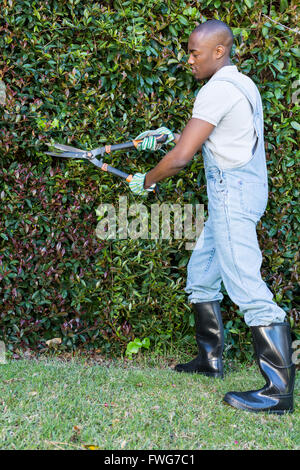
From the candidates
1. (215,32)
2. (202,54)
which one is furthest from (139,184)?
(215,32)

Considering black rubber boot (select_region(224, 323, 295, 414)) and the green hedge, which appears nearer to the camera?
black rubber boot (select_region(224, 323, 295, 414))

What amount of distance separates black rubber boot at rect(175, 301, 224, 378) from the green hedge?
330mm

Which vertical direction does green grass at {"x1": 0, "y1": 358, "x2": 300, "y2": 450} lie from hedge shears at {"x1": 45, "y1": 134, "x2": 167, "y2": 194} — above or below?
below

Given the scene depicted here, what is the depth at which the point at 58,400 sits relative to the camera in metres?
2.56

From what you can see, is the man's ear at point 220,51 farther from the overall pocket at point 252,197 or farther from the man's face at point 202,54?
the overall pocket at point 252,197

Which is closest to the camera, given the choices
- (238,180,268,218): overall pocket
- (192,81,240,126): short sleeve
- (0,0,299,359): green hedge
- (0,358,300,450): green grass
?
(0,358,300,450): green grass

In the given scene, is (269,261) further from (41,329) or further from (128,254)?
(41,329)

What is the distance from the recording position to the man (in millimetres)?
2572

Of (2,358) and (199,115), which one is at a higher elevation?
(199,115)

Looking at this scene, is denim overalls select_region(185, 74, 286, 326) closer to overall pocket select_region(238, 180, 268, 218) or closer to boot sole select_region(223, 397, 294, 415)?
overall pocket select_region(238, 180, 268, 218)

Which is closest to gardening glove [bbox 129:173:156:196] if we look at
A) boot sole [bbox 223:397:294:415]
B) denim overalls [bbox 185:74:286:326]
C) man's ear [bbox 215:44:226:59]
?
denim overalls [bbox 185:74:286:326]
